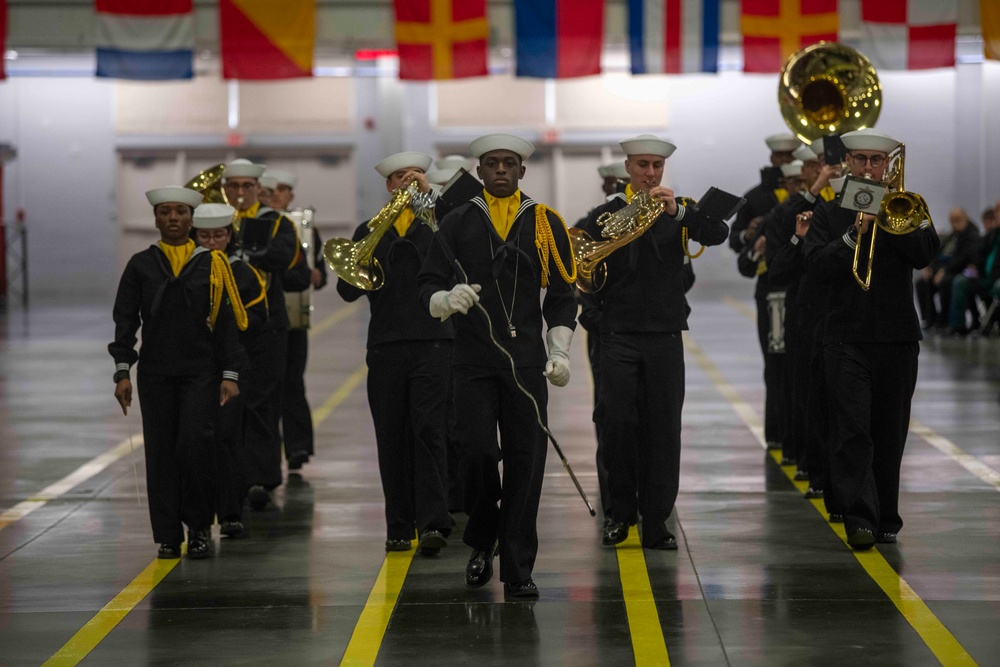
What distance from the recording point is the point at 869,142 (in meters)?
8.48

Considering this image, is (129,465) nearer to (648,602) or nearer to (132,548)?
(132,548)

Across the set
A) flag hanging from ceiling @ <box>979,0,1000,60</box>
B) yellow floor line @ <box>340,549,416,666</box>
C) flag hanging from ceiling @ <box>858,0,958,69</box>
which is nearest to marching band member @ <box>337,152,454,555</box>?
yellow floor line @ <box>340,549,416,666</box>

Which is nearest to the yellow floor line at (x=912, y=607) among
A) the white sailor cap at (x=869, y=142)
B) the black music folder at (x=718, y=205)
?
the black music folder at (x=718, y=205)

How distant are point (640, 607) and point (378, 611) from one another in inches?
49.6

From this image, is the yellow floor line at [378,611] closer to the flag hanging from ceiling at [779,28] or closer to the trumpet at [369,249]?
the trumpet at [369,249]

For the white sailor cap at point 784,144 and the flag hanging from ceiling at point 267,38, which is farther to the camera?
the flag hanging from ceiling at point 267,38

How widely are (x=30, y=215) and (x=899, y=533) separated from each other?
28.1 meters

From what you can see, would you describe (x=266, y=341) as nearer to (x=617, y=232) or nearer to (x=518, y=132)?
(x=617, y=232)

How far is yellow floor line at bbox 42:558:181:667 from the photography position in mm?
6746

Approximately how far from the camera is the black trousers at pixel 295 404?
38.8ft

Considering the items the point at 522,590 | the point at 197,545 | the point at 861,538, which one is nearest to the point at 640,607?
the point at 522,590

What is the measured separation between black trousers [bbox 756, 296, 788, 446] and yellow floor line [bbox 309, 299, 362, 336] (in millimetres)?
12241

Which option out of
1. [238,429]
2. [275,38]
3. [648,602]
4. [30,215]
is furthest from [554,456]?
[30,215]

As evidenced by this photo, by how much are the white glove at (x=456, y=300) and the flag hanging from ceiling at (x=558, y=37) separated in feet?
48.1
